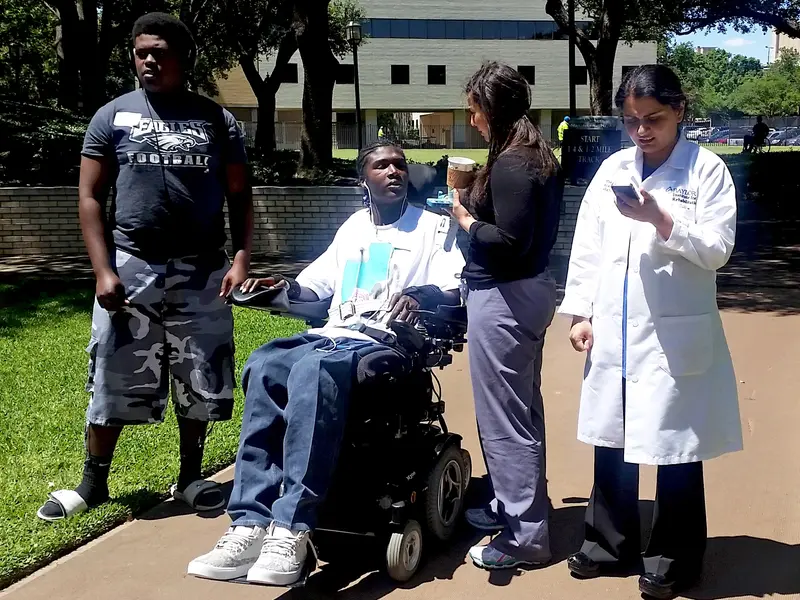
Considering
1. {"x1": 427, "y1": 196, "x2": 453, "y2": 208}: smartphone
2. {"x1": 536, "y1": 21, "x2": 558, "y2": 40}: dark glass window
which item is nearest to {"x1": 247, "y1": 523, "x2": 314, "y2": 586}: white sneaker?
{"x1": 427, "y1": 196, "x2": 453, "y2": 208}: smartphone

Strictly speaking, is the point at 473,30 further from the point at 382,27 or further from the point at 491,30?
the point at 382,27

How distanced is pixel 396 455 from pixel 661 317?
1.18 metres

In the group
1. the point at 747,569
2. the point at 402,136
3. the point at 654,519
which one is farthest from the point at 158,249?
the point at 402,136

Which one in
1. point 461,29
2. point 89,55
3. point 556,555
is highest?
point 461,29

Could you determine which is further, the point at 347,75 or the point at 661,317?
the point at 347,75

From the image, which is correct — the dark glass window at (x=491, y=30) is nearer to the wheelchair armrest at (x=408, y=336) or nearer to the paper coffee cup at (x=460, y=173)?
the paper coffee cup at (x=460, y=173)

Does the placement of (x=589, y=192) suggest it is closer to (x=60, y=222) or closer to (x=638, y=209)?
(x=638, y=209)

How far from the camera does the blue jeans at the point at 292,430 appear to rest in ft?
10.7

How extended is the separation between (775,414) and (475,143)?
183 feet

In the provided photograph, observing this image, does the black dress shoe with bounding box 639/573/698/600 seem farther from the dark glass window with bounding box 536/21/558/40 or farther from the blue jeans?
the dark glass window with bounding box 536/21/558/40

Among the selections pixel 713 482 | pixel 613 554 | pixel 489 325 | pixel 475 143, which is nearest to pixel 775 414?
pixel 713 482

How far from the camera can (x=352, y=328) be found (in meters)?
3.75

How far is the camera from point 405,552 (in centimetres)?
348

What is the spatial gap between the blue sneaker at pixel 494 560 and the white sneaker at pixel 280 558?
78 centimetres
